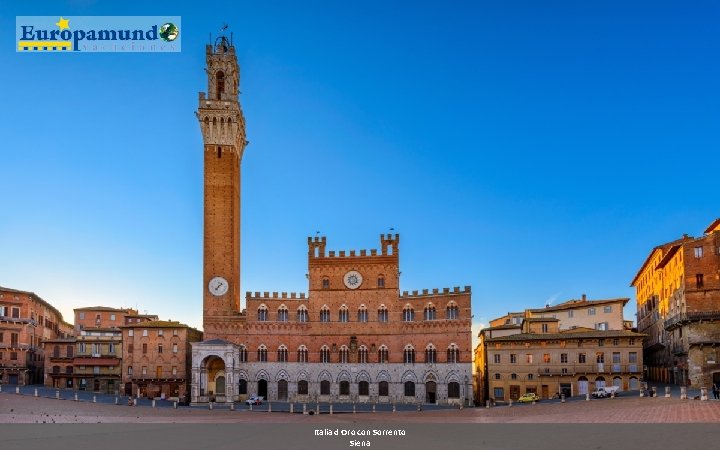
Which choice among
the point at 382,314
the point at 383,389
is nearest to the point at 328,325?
the point at 382,314

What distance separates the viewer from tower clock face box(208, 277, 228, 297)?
7119 centimetres

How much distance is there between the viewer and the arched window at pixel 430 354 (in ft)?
229

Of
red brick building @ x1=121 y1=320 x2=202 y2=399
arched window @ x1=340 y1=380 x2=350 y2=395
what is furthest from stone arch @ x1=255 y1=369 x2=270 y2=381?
arched window @ x1=340 y1=380 x2=350 y2=395

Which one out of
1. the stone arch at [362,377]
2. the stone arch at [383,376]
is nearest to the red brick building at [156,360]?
the stone arch at [362,377]

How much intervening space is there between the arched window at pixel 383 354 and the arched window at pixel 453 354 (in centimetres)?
629

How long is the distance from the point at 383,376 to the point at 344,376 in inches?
156

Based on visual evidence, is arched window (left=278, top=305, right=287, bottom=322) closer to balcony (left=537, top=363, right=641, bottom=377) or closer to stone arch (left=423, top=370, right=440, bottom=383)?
stone arch (left=423, top=370, right=440, bottom=383)

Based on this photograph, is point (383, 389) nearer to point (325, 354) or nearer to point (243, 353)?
point (325, 354)

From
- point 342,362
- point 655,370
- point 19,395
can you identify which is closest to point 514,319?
point 655,370

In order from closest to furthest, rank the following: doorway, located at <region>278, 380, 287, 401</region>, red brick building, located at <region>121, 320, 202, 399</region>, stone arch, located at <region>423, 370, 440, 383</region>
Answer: red brick building, located at <region>121, 320, 202, 399</region> → stone arch, located at <region>423, 370, 440, 383</region> → doorway, located at <region>278, 380, 287, 401</region>

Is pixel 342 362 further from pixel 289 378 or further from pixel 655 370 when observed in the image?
pixel 655 370

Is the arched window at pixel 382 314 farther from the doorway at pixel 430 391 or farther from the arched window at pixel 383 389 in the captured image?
the doorway at pixel 430 391

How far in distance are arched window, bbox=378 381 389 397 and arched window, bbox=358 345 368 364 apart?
2777mm

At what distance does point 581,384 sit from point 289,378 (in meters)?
28.5
